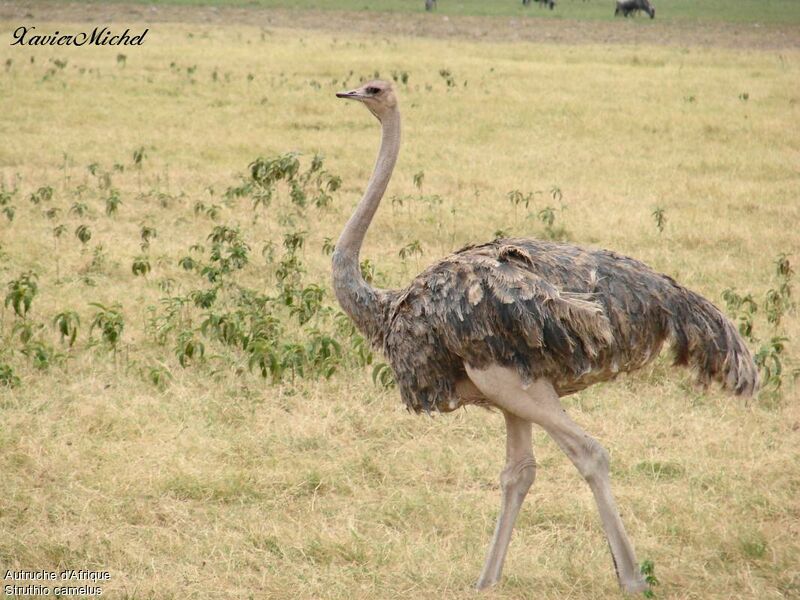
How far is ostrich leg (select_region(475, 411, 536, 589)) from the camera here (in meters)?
4.21

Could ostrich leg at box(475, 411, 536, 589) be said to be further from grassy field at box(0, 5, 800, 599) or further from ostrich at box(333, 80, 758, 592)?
grassy field at box(0, 5, 800, 599)

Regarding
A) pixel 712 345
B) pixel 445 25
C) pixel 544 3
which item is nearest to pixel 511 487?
pixel 712 345

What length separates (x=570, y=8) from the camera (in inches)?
1474

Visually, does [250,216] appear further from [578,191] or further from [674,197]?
[674,197]

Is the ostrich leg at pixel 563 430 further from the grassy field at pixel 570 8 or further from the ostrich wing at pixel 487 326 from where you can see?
the grassy field at pixel 570 8

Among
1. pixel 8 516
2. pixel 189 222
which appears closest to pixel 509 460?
pixel 8 516

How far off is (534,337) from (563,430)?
0.32 metres

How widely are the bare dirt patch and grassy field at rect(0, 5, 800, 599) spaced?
12.2 meters

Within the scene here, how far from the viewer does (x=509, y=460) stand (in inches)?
170

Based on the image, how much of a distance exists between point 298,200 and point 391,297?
17.5ft

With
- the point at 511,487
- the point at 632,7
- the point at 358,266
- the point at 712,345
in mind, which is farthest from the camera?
the point at 632,7

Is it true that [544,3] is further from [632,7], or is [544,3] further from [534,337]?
[534,337]

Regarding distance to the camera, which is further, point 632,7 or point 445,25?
point 632,7

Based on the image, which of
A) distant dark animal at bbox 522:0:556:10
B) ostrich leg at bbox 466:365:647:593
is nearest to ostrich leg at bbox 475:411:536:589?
ostrich leg at bbox 466:365:647:593
